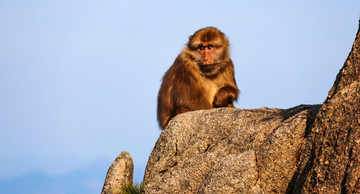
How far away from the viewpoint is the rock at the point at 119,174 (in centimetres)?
662

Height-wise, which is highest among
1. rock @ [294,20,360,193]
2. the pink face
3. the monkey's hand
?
the pink face

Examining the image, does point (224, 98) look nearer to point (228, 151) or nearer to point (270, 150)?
point (228, 151)

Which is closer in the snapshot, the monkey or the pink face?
the monkey

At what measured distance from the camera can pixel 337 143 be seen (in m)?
4.29

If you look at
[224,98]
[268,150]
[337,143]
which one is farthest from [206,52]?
[337,143]

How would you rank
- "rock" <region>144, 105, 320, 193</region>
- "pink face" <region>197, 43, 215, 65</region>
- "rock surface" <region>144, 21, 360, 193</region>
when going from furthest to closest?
"pink face" <region>197, 43, 215, 65</region> → "rock" <region>144, 105, 320, 193</region> → "rock surface" <region>144, 21, 360, 193</region>

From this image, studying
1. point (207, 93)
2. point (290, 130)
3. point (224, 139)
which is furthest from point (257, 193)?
point (207, 93)

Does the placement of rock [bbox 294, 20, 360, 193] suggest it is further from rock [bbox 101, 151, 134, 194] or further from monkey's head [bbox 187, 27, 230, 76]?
monkey's head [bbox 187, 27, 230, 76]

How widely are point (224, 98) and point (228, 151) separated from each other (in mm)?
2792

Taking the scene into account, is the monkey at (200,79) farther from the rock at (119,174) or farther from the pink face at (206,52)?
the rock at (119,174)

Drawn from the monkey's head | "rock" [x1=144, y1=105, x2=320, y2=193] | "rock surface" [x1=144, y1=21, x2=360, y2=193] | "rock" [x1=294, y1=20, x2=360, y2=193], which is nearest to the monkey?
the monkey's head

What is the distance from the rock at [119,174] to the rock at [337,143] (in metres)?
2.65

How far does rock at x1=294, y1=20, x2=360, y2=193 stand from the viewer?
13.5ft

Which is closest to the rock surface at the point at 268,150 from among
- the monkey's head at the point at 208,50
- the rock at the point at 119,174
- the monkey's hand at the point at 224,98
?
the rock at the point at 119,174
